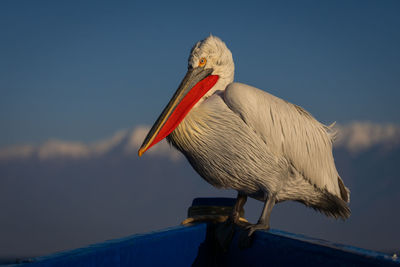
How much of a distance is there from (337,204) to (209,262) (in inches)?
46.4

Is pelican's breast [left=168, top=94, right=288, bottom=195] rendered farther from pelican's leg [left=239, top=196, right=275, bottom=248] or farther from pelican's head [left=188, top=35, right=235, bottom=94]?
pelican's head [left=188, top=35, right=235, bottom=94]

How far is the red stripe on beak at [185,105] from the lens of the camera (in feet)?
7.82

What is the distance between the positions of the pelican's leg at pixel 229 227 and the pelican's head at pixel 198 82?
2.05ft

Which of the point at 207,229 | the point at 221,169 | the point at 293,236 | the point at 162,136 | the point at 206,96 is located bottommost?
the point at 207,229

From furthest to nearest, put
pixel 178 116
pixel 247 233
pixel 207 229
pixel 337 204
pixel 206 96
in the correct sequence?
pixel 337 204 < pixel 206 96 < pixel 178 116 < pixel 207 229 < pixel 247 233

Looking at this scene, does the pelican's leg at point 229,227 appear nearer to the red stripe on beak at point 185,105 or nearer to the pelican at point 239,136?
the pelican at point 239,136

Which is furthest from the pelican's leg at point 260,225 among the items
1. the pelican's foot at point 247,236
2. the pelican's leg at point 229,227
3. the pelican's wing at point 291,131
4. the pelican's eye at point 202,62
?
the pelican's eye at point 202,62

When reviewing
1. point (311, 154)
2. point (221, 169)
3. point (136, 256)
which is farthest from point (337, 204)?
point (136, 256)

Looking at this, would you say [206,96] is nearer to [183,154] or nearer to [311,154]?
[183,154]

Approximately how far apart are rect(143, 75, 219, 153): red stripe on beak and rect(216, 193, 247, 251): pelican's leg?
623 mm

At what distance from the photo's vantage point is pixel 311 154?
2.64 m

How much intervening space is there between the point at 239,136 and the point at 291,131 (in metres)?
0.43

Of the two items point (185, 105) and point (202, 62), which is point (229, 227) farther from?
point (202, 62)

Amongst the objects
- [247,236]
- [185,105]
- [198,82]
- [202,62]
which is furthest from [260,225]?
[202,62]
